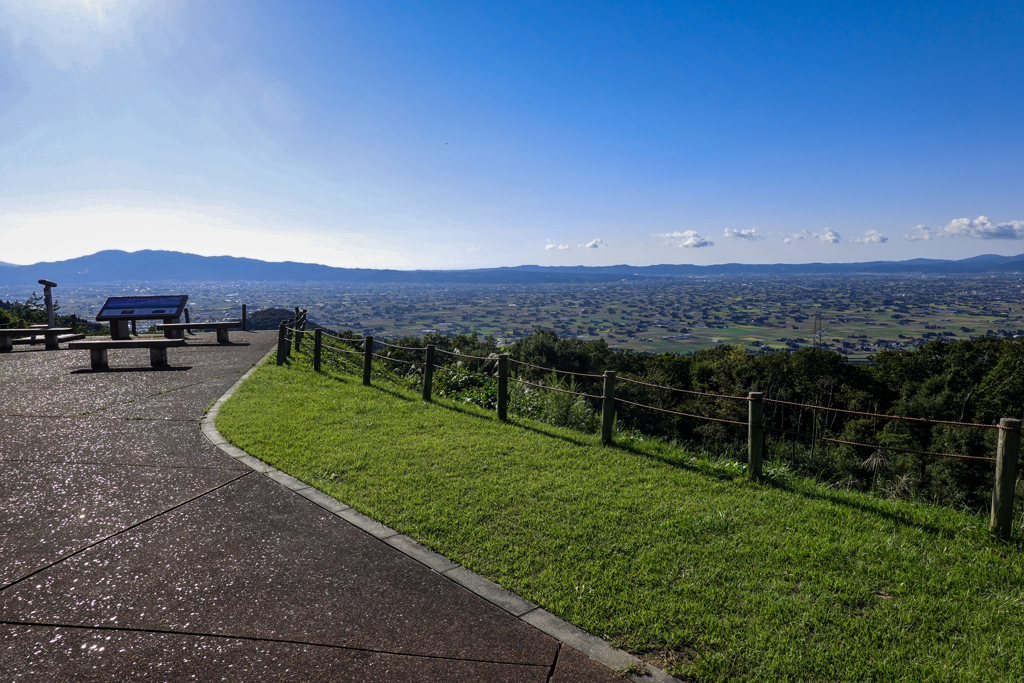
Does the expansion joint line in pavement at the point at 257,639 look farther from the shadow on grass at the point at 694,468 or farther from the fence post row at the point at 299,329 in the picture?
the fence post row at the point at 299,329

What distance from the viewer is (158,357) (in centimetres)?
1240

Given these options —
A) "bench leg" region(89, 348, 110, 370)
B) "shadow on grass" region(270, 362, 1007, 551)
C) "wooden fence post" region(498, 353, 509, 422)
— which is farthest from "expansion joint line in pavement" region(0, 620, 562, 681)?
"bench leg" region(89, 348, 110, 370)

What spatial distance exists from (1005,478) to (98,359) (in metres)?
15.5

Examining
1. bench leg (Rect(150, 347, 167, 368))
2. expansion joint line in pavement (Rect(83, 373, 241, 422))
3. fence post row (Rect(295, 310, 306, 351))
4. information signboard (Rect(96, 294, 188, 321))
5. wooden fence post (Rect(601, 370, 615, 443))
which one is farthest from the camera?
information signboard (Rect(96, 294, 188, 321))

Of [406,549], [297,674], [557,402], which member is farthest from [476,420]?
[297,674]

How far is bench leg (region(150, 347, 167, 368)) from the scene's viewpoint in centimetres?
1230

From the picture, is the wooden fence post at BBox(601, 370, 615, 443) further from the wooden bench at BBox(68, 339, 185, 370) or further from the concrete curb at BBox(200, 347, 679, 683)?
the wooden bench at BBox(68, 339, 185, 370)

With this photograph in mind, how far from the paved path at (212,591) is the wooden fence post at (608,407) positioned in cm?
352

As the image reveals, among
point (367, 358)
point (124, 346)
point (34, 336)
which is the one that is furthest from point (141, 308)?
point (367, 358)

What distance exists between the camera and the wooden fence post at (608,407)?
6.64 metres

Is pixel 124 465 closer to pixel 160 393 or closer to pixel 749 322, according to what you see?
pixel 160 393

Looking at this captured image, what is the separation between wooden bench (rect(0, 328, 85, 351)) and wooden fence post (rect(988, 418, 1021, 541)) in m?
20.5

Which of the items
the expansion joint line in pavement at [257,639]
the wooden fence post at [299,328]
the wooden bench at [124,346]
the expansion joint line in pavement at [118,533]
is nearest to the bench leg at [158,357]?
the wooden bench at [124,346]

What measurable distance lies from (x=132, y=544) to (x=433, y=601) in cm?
255
